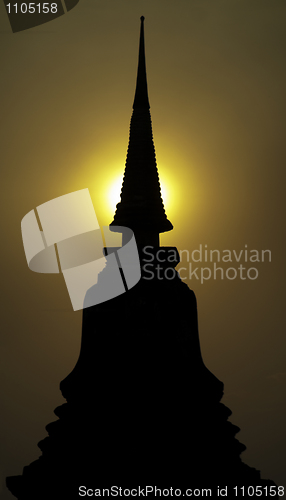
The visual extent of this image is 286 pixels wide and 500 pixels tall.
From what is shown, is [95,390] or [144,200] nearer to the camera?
[95,390]

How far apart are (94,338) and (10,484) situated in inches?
160

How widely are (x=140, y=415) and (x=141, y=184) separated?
5.49 m

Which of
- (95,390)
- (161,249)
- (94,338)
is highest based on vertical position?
(161,249)

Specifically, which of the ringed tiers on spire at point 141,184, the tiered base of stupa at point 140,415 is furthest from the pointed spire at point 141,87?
the tiered base of stupa at point 140,415

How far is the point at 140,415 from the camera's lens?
417 inches

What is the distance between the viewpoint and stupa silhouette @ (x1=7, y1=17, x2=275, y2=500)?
33.8 feet

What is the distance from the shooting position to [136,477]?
10203mm

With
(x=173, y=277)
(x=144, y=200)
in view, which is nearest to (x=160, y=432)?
(x=173, y=277)

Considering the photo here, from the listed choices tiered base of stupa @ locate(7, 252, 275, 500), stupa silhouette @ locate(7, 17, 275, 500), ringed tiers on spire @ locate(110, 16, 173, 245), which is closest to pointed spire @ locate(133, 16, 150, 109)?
ringed tiers on spire @ locate(110, 16, 173, 245)

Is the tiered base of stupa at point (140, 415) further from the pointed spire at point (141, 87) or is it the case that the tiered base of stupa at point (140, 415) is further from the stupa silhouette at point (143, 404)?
the pointed spire at point (141, 87)

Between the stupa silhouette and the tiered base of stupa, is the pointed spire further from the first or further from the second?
the tiered base of stupa

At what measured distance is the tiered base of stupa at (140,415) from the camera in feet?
33.8

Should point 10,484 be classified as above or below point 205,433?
below

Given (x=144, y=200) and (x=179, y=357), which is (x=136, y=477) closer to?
(x=179, y=357)
